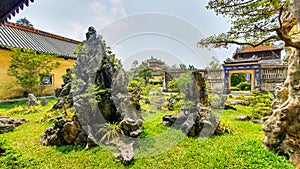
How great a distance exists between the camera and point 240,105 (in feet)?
25.8

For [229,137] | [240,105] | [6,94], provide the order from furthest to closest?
[6,94]
[240,105]
[229,137]

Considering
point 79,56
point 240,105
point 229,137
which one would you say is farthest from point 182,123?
point 240,105

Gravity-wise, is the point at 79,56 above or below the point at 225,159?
above

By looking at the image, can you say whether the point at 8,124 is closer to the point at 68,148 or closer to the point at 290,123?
the point at 68,148

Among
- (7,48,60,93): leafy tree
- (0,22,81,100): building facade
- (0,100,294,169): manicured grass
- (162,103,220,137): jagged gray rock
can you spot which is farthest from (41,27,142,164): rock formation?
(7,48,60,93): leafy tree

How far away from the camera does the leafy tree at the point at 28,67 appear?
349 inches

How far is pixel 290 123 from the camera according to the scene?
259 cm

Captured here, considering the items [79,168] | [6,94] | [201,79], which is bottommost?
[79,168]

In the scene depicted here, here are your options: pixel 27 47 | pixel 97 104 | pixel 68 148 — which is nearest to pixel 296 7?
pixel 97 104

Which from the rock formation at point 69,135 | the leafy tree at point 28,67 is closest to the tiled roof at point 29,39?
the leafy tree at point 28,67

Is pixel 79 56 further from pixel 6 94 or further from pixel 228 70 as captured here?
pixel 228 70

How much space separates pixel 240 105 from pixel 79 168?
312 inches

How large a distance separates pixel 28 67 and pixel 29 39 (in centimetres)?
322

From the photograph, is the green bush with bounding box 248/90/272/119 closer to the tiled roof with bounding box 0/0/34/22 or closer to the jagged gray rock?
the jagged gray rock
